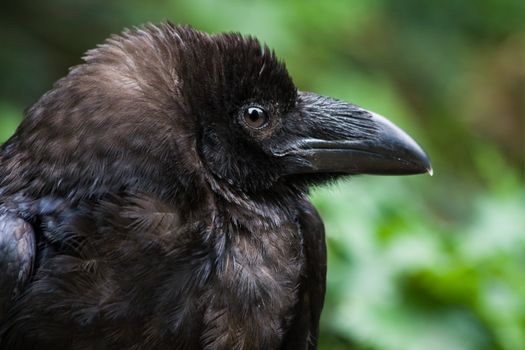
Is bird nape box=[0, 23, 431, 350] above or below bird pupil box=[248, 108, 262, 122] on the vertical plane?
below

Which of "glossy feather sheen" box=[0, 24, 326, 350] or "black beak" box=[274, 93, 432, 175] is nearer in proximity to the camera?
"glossy feather sheen" box=[0, 24, 326, 350]

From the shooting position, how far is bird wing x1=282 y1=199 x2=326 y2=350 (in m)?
3.34

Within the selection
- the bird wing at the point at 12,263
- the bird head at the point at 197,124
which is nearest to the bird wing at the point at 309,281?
the bird head at the point at 197,124

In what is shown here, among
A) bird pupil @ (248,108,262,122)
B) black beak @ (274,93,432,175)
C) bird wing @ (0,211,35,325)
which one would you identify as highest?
bird pupil @ (248,108,262,122)

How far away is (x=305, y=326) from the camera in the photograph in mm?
3381

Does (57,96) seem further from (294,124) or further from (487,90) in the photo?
(487,90)

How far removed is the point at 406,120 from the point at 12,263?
3867 millimetres

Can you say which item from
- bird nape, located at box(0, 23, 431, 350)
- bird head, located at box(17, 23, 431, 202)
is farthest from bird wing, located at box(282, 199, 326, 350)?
bird head, located at box(17, 23, 431, 202)

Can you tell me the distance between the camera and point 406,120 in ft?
21.0

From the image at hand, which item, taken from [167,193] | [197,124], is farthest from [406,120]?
[167,193]

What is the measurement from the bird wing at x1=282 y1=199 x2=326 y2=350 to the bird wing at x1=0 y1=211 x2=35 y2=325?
2.77 feet

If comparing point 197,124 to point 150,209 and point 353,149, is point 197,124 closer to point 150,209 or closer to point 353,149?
point 150,209

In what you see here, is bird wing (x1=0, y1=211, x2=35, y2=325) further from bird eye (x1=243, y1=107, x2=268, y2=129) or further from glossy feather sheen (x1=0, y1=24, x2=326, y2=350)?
bird eye (x1=243, y1=107, x2=268, y2=129)

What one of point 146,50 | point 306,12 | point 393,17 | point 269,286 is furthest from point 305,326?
point 393,17
